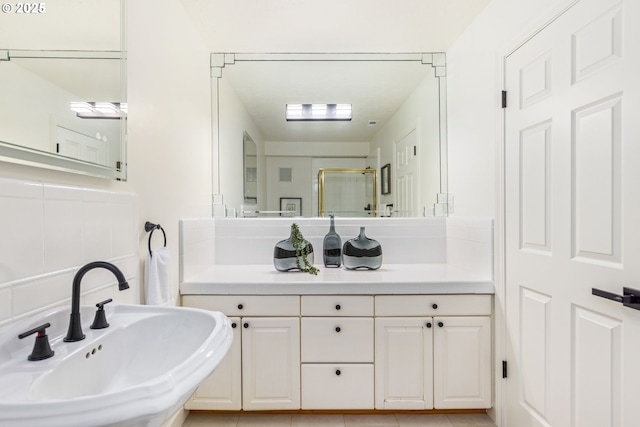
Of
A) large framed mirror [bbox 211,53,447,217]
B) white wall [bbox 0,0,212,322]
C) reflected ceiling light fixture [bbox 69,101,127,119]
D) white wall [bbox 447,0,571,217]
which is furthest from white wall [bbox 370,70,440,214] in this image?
reflected ceiling light fixture [bbox 69,101,127,119]

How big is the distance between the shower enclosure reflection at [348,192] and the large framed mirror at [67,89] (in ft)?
4.59

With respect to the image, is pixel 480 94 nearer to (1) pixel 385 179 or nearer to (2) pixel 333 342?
(1) pixel 385 179

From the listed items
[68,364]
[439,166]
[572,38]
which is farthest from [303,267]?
[572,38]

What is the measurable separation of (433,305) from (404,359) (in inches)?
→ 13.5

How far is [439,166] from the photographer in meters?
2.46

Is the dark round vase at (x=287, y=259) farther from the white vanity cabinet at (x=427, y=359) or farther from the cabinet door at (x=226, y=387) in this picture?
Result: the white vanity cabinet at (x=427, y=359)

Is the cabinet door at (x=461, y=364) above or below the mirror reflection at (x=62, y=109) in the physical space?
below

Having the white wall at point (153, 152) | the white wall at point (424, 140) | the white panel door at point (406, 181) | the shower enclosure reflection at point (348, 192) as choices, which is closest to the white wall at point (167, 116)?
the white wall at point (153, 152)

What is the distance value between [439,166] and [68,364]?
92.6 inches

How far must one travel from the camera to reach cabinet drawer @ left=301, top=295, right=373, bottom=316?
1.85 meters

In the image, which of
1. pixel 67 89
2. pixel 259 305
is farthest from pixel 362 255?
pixel 67 89

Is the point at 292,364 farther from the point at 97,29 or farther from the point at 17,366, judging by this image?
the point at 97,29

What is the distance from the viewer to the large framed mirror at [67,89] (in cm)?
86

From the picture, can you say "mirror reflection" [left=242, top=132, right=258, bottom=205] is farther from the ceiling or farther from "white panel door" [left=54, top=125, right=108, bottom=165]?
"white panel door" [left=54, top=125, right=108, bottom=165]
